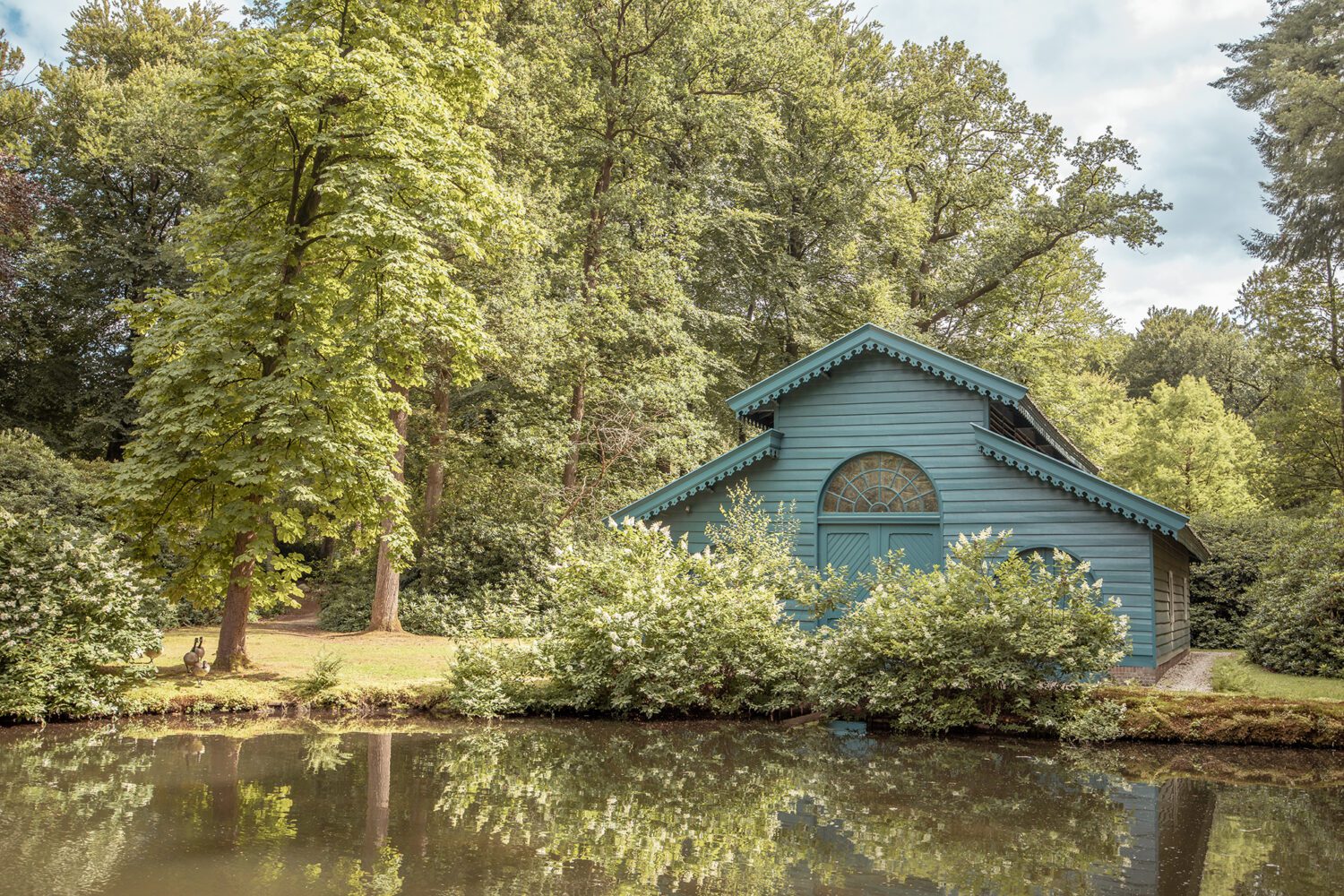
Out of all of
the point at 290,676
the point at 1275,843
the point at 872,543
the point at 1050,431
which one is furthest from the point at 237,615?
the point at 1050,431

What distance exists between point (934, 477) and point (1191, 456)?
87.4ft

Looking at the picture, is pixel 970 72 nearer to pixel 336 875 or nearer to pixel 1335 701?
pixel 1335 701

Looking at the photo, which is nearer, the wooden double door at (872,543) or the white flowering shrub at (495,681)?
the white flowering shrub at (495,681)

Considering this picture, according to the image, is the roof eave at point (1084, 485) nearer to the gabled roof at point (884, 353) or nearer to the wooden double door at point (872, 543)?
the gabled roof at point (884, 353)

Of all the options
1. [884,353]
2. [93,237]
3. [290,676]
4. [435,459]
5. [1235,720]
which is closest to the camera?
[1235,720]

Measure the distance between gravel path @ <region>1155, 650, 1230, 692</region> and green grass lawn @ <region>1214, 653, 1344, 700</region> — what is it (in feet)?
0.90

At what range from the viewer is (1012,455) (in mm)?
17859

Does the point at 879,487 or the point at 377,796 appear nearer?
the point at 377,796

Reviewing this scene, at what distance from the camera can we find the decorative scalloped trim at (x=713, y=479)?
19.8m

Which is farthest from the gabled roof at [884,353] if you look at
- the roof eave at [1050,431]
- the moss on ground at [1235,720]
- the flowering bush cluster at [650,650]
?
the moss on ground at [1235,720]

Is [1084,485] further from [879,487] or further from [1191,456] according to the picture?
[1191,456]

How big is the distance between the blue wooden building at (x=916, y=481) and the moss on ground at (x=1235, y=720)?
4116 millimetres

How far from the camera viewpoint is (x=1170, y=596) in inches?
831

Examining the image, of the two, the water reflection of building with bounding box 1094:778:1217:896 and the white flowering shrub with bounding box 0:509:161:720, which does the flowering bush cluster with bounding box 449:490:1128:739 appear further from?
the white flowering shrub with bounding box 0:509:161:720
